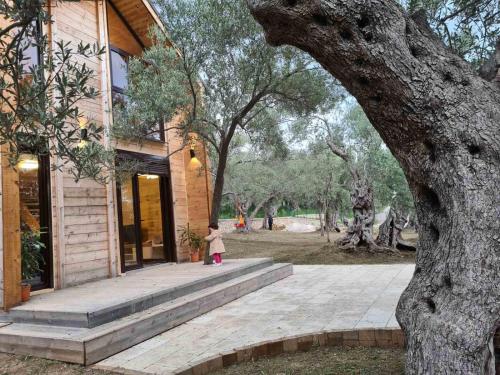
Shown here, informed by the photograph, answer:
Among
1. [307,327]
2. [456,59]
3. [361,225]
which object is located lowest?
[307,327]

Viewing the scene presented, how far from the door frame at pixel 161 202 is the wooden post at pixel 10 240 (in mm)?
2890

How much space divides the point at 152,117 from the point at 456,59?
264 inches

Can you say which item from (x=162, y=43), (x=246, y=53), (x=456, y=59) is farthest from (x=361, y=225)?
(x=456, y=59)

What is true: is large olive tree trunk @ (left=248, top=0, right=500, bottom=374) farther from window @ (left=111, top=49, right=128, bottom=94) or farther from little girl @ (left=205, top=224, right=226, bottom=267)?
window @ (left=111, top=49, right=128, bottom=94)

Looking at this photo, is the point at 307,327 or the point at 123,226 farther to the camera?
the point at 123,226

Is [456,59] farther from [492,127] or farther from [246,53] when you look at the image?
[246,53]

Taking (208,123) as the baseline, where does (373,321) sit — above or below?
below

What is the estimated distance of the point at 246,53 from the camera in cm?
859

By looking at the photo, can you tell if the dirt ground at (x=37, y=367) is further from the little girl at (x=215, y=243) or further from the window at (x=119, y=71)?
the window at (x=119, y=71)

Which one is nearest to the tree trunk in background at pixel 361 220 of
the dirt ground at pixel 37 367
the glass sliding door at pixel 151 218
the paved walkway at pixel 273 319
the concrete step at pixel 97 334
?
the paved walkway at pixel 273 319

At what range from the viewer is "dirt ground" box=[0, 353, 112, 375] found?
4.15m

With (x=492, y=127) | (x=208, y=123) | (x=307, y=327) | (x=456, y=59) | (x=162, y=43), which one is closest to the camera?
(x=492, y=127)

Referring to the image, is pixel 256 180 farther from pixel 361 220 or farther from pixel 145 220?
pixel 145 220

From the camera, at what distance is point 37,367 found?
434 centimetres
